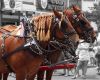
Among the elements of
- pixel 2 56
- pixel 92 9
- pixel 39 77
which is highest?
pixel 2 56

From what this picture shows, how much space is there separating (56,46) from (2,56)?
85 cm

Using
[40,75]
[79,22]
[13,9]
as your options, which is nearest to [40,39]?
[79,22]

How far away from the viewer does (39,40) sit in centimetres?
550

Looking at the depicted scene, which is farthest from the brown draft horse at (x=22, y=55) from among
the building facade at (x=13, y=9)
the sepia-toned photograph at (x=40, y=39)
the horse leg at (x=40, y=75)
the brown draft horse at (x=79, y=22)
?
the building facade at (x=13, y=9)

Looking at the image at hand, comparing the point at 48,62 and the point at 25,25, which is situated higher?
the point at 25,25

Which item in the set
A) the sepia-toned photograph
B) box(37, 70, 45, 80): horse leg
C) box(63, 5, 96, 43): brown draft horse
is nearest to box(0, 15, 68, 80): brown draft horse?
the sepia-toned photograph

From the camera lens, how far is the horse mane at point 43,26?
5438mm

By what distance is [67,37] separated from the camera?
539 centimetres

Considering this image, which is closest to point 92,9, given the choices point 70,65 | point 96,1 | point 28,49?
point 96,1

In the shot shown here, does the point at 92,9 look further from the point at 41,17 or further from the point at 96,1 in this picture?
the point at 41,17

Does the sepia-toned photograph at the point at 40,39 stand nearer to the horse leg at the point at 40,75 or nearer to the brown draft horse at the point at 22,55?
the brown draft horse at the point at 22,55

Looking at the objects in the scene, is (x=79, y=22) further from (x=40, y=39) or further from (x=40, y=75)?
(x=40, y=75)

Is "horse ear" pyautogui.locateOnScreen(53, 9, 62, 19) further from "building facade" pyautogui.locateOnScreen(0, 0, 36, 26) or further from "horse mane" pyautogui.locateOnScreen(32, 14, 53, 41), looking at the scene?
"building facade" pyautogui.locateOnScreen(0, 0, 36, 26)

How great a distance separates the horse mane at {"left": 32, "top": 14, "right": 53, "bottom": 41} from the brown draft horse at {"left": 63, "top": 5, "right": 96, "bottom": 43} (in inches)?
12.1
